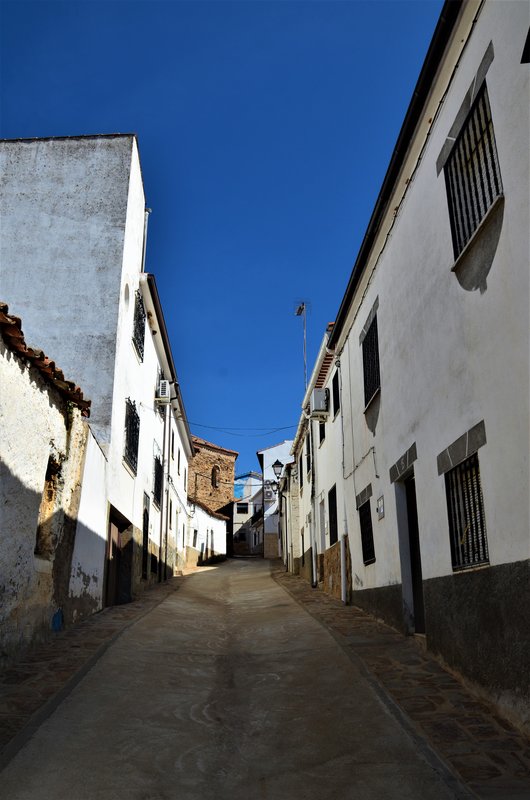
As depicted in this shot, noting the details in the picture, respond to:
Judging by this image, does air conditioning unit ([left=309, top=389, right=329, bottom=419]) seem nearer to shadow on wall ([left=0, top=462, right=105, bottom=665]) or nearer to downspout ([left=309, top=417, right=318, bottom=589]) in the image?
downspout ([left=309, top=417, right=318, bottom=589])

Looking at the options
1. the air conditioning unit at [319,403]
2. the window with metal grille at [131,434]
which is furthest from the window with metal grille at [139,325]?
the air conditioning unit at [319,403]

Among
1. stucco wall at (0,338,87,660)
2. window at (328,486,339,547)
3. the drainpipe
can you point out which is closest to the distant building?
window at (328,486,339,547)

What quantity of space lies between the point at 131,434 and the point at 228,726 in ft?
31.9

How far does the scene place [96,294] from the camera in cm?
1331

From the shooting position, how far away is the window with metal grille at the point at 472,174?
19.6ft

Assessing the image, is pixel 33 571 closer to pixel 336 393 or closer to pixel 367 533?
pixel 367 533

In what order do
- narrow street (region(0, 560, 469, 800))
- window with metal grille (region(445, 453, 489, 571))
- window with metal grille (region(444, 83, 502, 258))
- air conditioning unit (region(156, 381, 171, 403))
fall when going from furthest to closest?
air conditioning unit (region(156, 381, 171, 403)) → window with metal grille (region(445, 453, 489, 571)) → window with metal grille (region(444, 83, 502, 258)) → narrow street (region(0, 560, 469, 800))

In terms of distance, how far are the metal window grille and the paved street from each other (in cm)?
369

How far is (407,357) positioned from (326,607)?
6259mm

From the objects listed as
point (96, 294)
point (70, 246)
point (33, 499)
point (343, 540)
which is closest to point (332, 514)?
point (343, 540)

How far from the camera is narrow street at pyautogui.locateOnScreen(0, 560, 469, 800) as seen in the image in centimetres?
440

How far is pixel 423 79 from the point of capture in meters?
7.23

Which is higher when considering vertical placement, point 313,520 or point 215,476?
point 215,476

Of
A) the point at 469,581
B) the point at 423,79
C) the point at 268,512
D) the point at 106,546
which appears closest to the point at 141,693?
the point at 469,581
